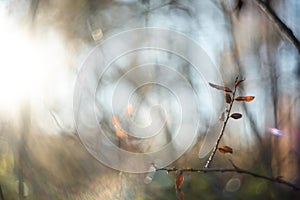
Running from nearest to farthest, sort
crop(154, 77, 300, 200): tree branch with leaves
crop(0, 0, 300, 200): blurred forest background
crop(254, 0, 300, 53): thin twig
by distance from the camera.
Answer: crop(254, 0, 300, 53): thin twig < crop(154, 77, 300, 200): tree branch with leaves < crop(0, 0, 300, 200): blurred forest background

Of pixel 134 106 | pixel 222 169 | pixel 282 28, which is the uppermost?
pixel 282 28

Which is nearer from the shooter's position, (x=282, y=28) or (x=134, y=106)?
(x=282, y=28)

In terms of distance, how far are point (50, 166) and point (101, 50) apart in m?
1.07

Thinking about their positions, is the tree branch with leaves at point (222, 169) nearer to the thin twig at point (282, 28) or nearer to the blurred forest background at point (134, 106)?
the thin twig at point (282, 28)

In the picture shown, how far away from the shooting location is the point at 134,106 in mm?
3393

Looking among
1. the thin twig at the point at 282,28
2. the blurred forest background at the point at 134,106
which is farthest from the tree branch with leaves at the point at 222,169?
the blurred forest background at the point at 134,106

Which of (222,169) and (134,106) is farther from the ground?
(222,169)

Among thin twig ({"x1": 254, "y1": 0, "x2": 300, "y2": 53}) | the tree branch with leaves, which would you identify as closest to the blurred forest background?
the tree branch with leaves

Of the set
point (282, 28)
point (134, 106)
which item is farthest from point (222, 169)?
point (134, 106)

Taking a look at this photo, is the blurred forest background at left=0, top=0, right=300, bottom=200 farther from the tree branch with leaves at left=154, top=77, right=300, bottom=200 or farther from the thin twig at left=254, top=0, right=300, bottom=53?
the thin twig at left=254, top=0, right=300, bottom=53

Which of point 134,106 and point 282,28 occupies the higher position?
point 282,28

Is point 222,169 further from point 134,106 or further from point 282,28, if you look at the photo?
point 134,106

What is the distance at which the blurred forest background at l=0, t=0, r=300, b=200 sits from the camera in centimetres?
324

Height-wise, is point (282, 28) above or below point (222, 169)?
above
